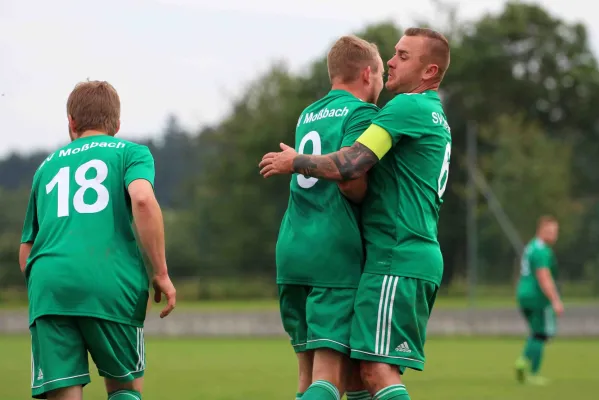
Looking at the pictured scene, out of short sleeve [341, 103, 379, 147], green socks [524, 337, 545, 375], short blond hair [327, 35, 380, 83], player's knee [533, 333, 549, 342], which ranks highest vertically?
short blond hair [327, 35, 380, 83]

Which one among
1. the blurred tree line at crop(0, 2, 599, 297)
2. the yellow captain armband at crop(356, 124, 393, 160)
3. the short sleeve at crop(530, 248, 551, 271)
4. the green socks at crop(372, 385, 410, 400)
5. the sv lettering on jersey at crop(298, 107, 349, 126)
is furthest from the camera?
the blurred tree line at crop(0, 2, 599, 297)

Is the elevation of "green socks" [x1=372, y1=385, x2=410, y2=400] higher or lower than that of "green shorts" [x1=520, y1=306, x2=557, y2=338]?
higher

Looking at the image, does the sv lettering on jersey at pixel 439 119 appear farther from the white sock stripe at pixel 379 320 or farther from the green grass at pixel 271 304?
the green grass at pixel 271 304

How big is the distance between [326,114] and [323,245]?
2.57 ft

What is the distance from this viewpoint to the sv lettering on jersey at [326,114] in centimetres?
655

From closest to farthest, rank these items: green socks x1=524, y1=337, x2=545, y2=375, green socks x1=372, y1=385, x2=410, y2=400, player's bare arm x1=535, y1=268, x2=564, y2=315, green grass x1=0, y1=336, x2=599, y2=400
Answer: green socks x1=372, y1=385, x2=410, y2=400, green grass x1=0, y1=336, x2=599, y2=400, green socks x1=524, y1=337, x2=545, y2=375, player's bare arm x1=535, y1=268, x2=564, y2=315

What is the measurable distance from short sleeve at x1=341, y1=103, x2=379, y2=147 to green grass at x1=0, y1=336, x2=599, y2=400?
21.0ft

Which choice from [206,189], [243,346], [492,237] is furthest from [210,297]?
[243,346]

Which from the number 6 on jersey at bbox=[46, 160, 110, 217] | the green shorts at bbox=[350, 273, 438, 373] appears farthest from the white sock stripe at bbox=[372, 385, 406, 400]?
the number 6 on jersey at bbox=[46, 160, 110, 217]

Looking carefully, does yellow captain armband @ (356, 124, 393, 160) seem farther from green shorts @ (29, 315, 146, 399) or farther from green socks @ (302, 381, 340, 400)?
green shorts @ (29, 315, 146, 399)

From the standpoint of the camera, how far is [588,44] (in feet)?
194

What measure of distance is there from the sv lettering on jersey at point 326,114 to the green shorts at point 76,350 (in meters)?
1.59

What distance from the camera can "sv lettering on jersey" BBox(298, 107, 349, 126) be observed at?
21.5ft

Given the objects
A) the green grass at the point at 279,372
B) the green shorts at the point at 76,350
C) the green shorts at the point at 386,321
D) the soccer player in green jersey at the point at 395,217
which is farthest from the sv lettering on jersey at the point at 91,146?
the green grass at the point at 279,372
